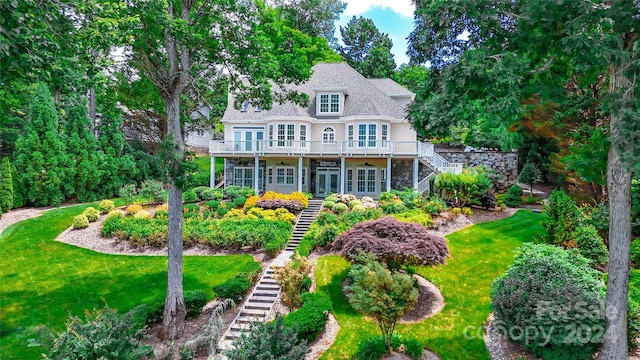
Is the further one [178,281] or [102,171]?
[102,171]

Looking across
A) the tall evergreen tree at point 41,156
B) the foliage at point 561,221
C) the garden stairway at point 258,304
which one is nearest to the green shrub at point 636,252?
the foliage at point 561,221

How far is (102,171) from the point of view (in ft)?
75.6

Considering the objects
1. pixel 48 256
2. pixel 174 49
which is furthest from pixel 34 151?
pixel 174 49

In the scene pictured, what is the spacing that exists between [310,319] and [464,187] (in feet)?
41.9

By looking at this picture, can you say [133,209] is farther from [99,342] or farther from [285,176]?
[99,342]

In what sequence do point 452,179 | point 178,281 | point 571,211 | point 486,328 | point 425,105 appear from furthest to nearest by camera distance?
1. point 452,179
2. point 571,211
3. point 178,281
4. point 486,328
5. point 425,105

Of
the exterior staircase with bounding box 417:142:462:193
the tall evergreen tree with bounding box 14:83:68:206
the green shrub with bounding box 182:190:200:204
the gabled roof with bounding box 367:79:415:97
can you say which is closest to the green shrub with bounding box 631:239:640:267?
the exterior staircase with bounding box 417:142:462:193

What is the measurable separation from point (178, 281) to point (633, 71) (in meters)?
11.0

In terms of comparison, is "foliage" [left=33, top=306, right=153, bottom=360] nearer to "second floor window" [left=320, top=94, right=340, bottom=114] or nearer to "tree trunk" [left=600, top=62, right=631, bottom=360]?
"tree trunk" [left=600, top=62, right=631, bottom=360]

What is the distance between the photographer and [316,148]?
23.8m

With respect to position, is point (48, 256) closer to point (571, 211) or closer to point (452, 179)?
point (452, 179)

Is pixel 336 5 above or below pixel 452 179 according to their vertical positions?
above

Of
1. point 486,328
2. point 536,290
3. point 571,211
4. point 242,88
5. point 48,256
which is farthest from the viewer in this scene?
point 48,256

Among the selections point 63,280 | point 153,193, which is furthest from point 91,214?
point 63,280
